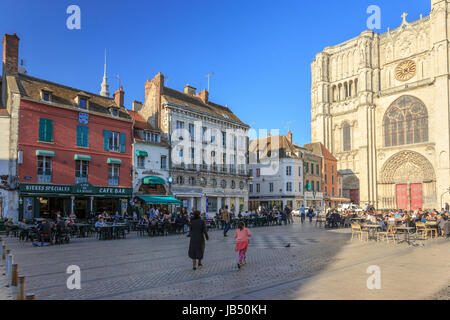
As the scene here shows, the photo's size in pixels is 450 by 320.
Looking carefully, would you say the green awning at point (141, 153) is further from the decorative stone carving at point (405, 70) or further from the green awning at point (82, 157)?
the decorative stone carving at point (405, 70)

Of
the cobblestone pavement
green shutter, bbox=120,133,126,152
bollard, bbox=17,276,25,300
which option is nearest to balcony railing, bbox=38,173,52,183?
green shutter, bbox=120,133,126,152

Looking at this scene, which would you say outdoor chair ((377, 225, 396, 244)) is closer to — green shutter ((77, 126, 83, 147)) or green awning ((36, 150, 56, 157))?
green shutter ((77, 126, 83, 147))

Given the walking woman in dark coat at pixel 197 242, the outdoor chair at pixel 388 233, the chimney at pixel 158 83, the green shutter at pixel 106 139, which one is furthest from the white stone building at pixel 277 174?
the walking woman in dark coat at pixel 197 242

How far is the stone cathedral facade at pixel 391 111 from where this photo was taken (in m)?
45.2

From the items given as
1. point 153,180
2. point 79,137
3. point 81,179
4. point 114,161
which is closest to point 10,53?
point 79,137

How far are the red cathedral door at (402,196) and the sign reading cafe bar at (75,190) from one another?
132 feet

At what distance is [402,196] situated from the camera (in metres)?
49.8

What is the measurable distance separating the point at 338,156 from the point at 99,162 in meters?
41.8

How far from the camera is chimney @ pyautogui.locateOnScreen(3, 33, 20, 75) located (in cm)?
2344

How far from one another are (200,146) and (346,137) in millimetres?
31984

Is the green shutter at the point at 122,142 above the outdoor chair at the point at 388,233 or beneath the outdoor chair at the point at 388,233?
above

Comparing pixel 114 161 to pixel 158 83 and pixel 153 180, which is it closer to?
pixel 153 180

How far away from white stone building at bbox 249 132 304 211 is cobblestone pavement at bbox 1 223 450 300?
31317 millimetres

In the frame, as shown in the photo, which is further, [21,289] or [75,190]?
[75,190]
